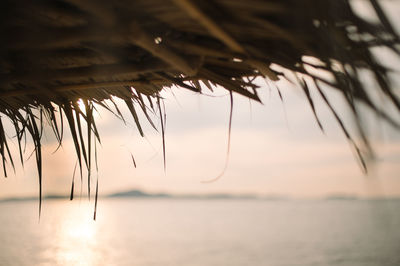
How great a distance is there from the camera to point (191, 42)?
1.56ft

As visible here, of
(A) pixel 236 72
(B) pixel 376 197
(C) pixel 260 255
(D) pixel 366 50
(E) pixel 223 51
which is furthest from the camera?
(C) pixel 260 255

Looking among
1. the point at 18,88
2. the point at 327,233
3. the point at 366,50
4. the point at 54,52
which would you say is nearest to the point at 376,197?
the point at 366,50

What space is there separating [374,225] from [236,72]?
14.6 inches

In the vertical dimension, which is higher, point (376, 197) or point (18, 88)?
point (18, 88)

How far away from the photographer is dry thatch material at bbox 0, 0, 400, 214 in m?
0.35

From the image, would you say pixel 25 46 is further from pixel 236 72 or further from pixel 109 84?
pixel 236 72

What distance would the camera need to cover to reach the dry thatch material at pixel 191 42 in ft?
1.16

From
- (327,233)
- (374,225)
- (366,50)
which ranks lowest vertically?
(327,233)

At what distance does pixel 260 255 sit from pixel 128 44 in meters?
8.83

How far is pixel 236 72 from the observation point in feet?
1.94

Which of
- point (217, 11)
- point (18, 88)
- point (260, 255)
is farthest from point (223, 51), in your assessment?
point (260, 255)

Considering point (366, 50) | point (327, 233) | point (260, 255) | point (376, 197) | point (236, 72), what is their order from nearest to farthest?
point (376, 197) → point (366, 50) → point (236, 72) → point (260, 255) → point (327, 233)

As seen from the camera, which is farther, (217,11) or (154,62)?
(154,62)

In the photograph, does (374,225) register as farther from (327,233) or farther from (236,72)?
(327,233)
